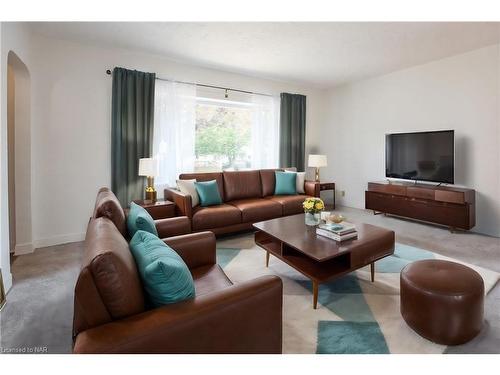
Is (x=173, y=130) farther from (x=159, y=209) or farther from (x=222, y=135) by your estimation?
(x=159, y=209)

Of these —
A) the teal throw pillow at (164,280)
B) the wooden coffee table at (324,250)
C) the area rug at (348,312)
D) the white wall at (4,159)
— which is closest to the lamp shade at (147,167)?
the white wall at (4,159)

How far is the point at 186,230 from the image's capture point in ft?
7.66

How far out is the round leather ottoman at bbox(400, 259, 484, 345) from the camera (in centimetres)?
150

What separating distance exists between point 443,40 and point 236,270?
12.4ft

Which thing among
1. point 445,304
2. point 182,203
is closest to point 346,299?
point 445,304

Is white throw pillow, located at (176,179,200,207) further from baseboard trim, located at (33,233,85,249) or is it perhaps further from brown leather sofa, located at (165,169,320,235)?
baseboard trim, located at (33,233,85,249)

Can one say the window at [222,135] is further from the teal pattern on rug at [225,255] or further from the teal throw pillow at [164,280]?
the teal throw pillow at [164,280]

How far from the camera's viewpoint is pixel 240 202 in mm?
3885

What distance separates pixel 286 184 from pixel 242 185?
2.40ft

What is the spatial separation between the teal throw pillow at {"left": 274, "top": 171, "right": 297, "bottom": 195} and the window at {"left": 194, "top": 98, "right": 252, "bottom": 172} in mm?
889

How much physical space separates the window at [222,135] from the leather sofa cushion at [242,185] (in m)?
0.66
